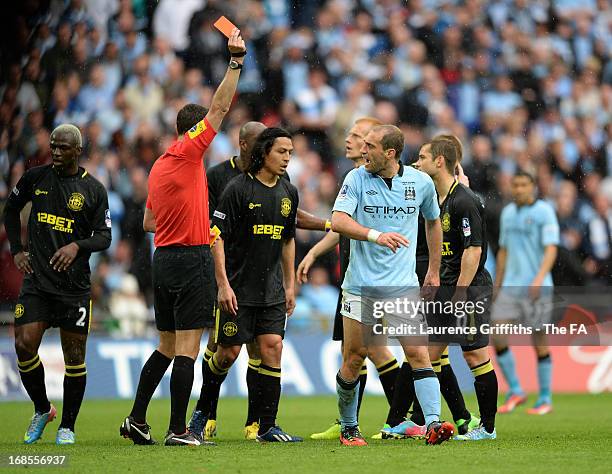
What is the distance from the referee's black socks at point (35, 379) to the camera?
27.9 feet

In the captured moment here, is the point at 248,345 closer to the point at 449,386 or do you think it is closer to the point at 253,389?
the point at 253,389

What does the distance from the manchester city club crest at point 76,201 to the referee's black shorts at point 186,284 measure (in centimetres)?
89

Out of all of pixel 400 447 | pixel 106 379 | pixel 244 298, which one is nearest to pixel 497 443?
pixel 400 447

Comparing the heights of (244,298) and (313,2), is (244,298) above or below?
below

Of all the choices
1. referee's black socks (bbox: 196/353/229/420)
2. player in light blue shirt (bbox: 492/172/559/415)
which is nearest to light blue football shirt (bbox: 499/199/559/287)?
player in light blue shirt (bbox: 492/172/559/415)

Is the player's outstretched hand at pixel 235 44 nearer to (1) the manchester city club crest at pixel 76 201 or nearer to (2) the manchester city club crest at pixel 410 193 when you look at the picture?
(2) the manchester city club crest at pixel 410 193

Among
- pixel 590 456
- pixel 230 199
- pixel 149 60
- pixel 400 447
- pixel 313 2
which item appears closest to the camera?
pixel 590 456

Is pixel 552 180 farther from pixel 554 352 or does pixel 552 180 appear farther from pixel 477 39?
pixel 554 352

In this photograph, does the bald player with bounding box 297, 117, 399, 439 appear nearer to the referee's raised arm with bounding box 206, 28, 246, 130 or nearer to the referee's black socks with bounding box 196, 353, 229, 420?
the referee's black socks with bounding box 196, 353, 229, 420

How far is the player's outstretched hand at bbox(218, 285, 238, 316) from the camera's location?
26.5ft

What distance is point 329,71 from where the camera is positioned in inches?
703

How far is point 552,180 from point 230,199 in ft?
34.2

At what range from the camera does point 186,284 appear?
25.7 feet

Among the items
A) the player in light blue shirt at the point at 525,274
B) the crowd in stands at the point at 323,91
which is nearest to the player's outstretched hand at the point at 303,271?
the player in light blue shirt at the point at 525,274
